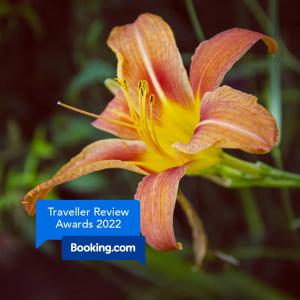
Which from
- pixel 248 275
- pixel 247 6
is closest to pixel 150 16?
pixel 247 6

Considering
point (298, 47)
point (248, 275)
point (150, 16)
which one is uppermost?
point (150, 16)

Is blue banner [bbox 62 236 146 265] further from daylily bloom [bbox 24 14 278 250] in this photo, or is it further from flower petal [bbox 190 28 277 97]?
flower petal [bbox 190 28 277 97]

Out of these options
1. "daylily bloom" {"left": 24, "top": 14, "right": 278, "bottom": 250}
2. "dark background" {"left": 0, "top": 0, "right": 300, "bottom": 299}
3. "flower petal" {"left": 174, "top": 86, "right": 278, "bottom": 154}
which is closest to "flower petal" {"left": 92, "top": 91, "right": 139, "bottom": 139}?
"daylily bloom" {"left": 24, "top": 14, "right": 278, "bottom": 250}

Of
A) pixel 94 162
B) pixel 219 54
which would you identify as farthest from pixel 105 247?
pixel 219 54

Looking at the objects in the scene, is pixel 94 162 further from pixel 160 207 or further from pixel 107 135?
pixel 107 135

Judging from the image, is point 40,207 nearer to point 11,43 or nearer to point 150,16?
point 150,16
